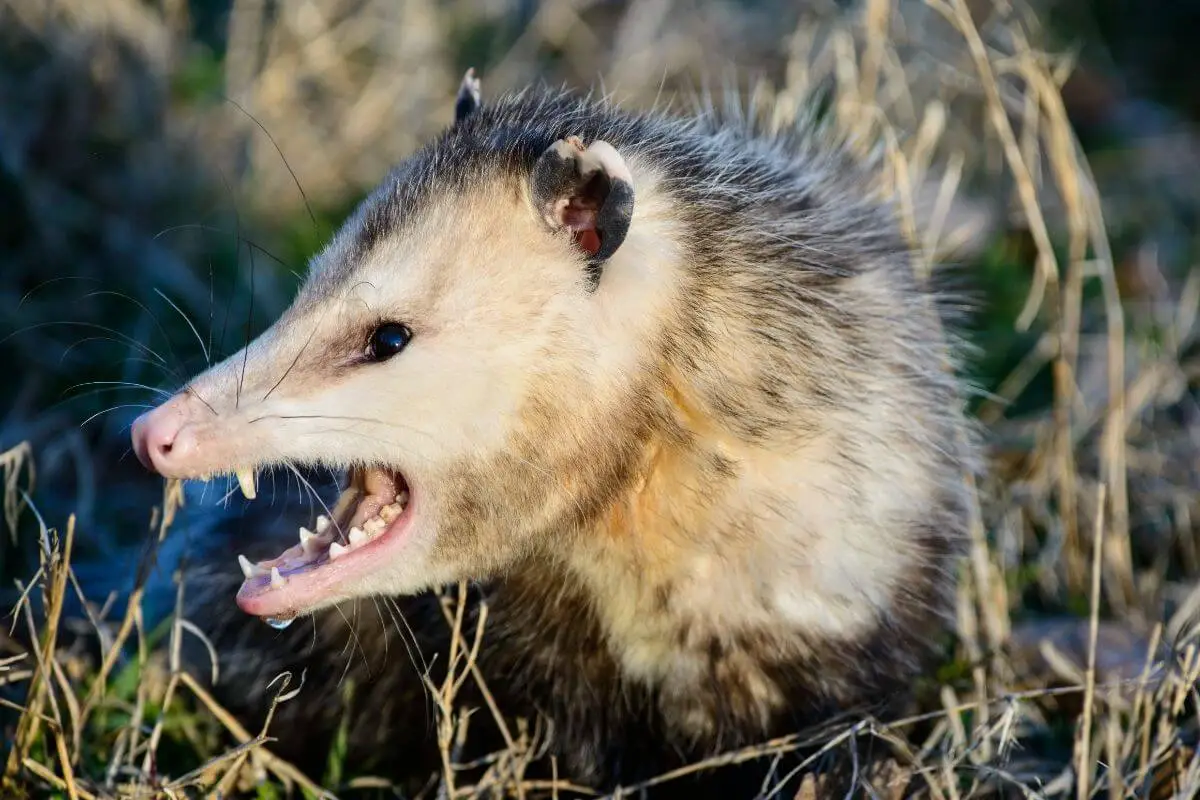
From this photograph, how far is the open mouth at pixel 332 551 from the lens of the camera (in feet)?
5.38

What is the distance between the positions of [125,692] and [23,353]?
108 cm

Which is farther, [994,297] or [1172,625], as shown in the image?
[994,297]

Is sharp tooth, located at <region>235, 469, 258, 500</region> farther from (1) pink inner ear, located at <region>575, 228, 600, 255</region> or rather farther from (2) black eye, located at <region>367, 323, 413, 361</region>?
(1) pink inner ear, located at <region>575, 228, 600, 255</region>

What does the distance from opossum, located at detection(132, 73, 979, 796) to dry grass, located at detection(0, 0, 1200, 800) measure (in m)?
0.11

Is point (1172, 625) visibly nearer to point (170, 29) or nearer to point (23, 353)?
point (23, 353)

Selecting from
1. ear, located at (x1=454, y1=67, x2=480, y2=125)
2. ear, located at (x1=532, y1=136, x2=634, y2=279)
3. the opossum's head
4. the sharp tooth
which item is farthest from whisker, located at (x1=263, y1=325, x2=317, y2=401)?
ear, located at (x1=454, y1=67, x2=480, y2=125)

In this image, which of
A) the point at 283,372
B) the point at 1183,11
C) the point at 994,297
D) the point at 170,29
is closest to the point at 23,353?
the point at 170,29

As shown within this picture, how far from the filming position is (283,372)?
161 cm

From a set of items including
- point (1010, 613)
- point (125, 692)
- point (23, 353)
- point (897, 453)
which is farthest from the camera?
point (23, 353)

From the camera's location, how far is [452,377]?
1590 mm

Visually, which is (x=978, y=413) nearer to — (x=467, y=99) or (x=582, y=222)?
(x=467, y=99)

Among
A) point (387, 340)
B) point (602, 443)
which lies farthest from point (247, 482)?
point (602, 443)

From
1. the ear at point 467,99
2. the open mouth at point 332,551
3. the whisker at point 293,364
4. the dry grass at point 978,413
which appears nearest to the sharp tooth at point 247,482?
the open mouth at point 332,551

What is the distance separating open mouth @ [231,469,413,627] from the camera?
1640mm
